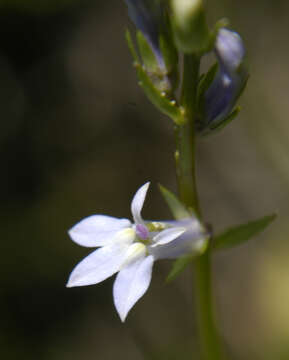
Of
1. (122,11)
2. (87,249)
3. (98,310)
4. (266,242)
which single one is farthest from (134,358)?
(122,11)

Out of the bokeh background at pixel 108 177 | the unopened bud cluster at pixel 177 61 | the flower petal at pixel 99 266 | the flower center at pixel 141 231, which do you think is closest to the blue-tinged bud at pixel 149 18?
the unopened bud cluster at pixel 177 61

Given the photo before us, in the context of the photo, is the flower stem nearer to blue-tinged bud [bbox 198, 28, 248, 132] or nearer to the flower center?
blue-tinged bud [bbox 198, 28, 248, 132]

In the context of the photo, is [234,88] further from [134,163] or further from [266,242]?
[134,163]

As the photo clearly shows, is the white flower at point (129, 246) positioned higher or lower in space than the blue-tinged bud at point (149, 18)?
lower

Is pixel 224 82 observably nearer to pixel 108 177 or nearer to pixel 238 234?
pixel 238 234

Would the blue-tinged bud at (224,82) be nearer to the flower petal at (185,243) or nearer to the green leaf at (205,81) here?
the green leaf at (205,81)

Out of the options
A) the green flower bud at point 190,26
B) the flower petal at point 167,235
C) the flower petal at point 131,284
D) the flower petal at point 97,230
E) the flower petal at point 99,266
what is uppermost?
the green flower bud at point 190,26

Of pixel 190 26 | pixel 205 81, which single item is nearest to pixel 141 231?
pixel 205 81
